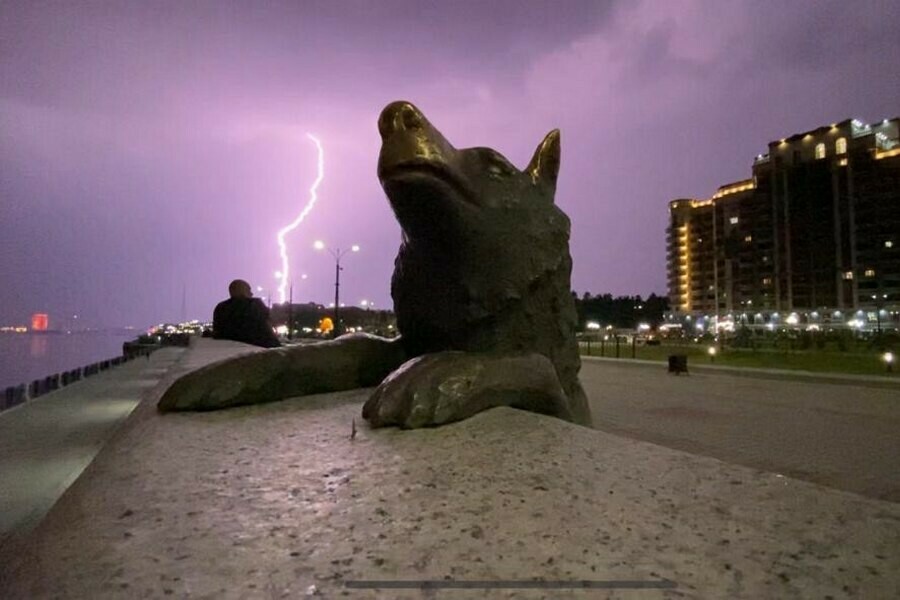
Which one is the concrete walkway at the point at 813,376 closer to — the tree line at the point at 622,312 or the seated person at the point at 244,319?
the seated person at the point at 244,319

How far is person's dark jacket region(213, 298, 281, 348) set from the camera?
10.7 meters

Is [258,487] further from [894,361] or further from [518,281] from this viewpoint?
[894,361]

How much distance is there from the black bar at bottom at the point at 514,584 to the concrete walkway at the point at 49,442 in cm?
477

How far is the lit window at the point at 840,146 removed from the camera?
280ft

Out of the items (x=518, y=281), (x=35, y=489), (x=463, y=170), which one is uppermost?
(x=463, y=170)

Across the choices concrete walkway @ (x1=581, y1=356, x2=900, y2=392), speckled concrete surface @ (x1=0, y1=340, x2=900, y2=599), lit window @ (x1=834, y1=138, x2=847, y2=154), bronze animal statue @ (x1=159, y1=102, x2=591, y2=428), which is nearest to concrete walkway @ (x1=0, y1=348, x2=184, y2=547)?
bronze animal statue @ (x1=159, y1=102, x2=591, y2=428)

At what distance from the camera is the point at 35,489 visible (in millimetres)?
7000

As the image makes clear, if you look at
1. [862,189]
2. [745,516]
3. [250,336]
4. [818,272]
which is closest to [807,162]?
[862,189]

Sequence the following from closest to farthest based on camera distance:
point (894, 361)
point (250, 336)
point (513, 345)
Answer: point (513, 345)
point (250, 336)
point (894, 361)

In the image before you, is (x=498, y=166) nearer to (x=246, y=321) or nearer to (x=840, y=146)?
(x=246, y=321)

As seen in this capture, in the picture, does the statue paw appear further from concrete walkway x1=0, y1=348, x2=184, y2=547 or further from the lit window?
Answer: the lit window

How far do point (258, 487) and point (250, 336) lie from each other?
30.3 feet

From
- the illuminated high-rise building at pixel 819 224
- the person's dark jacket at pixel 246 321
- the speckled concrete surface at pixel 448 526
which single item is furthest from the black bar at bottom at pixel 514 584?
the illuminated high-rise building at pixel 819 224

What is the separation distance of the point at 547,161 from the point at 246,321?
782 centimetres
